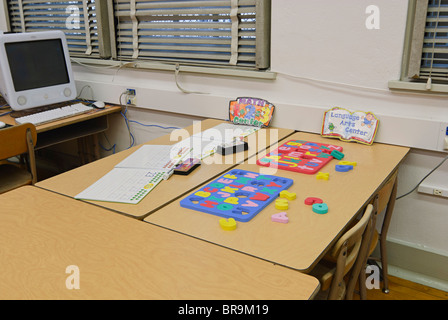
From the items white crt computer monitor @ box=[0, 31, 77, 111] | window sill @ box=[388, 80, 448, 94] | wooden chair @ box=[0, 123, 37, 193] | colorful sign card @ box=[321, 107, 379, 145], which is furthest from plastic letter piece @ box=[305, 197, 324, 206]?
white crt computer monitor @ box=[0, 31, 77, 111]

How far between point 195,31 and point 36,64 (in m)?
1.09

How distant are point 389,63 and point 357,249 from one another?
105cm

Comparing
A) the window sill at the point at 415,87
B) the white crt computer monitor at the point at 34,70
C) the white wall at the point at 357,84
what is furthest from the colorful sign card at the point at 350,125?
the white crt computer monitor at the point at 34,70

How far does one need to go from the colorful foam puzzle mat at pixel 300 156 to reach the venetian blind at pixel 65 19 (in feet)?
6.17

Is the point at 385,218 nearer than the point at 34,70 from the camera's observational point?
Yes

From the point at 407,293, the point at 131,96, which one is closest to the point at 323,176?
the point at 407,293

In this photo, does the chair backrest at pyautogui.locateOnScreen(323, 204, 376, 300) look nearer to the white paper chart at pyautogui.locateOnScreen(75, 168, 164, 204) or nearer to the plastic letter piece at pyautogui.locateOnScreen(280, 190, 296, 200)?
the plastic letter piece at pyautogui.locateOnScreen(280, 190, 296, 200)

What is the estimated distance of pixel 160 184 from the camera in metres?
1.63

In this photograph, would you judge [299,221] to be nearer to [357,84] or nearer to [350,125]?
[350,125]

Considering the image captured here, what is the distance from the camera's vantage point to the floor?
2.07 meters

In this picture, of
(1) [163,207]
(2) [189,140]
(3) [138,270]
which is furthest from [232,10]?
(3) [138,270]

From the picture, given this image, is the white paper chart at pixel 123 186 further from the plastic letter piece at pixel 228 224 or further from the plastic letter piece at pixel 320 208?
the plastic letter piece at pixel 320 208

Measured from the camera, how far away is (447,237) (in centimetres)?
206

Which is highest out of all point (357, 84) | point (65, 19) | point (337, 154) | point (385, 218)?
point (65, 19)
